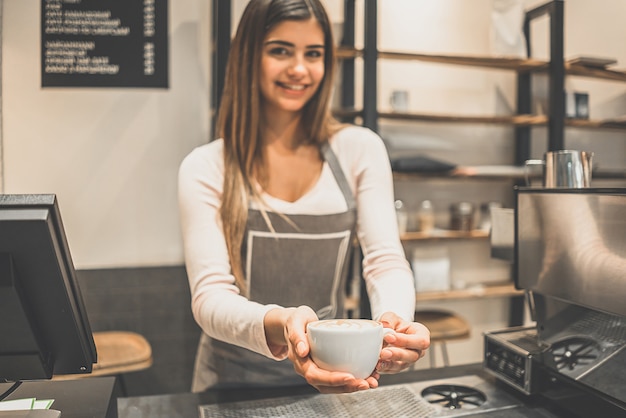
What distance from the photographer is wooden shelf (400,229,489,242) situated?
10.2ft

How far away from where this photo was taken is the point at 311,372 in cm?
89

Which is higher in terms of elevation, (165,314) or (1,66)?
(1,66)

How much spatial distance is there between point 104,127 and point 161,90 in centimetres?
35

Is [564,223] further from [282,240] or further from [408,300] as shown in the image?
[282,240]

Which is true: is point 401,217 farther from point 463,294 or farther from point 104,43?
point 104,43

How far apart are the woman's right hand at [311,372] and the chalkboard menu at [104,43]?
231cm

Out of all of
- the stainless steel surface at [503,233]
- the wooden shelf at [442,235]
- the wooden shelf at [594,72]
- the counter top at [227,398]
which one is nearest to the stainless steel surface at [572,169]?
the stainless steel surface at [503,233]

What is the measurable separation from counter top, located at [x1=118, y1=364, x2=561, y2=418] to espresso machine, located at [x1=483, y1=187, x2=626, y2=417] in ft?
0.24

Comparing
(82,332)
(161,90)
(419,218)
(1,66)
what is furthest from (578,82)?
(82,332)

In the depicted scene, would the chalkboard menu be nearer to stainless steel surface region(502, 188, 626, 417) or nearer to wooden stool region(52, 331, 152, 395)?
wooden stool region(52, 331, 152, 395)

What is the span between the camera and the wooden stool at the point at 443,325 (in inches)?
116

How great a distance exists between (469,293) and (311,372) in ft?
8.30

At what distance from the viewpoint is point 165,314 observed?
3.03 metres

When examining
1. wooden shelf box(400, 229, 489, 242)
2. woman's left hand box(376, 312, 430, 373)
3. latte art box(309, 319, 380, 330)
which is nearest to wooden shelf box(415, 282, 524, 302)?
wooden shelf box(400, 229, 489, 242)
